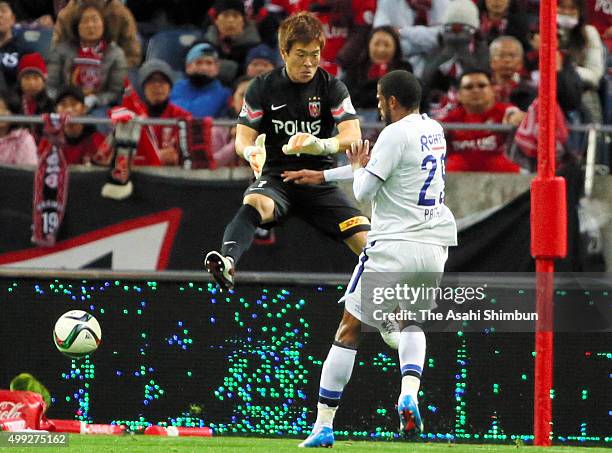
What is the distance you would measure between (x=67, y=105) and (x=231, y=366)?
10.6ft

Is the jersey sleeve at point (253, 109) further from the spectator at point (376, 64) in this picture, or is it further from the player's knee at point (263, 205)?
the spectator at point (376, 64)

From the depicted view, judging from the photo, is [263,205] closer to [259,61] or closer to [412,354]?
[412,354]

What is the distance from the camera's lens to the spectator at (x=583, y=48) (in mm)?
12219

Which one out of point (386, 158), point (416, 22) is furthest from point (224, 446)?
point (416, 22)

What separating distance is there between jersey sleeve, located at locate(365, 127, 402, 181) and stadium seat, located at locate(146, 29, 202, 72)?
6392 millimetres

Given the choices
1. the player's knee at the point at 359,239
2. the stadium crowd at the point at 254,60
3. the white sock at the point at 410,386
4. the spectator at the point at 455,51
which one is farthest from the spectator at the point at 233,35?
the white sock at the point at 410,386

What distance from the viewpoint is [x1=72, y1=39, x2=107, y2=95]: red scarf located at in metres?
13.1

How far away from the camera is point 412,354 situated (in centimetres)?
809

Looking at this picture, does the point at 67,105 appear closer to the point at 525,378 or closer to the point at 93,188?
the point at 93,188

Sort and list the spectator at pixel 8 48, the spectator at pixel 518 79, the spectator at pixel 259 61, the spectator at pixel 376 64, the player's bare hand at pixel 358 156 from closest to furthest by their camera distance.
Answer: the player's bare hand at pixel 358 156 < the spectator at pixel 518 79 < the spectator at pixel 376 64 < the spectator at pixel 259 61 < the spectator at pixel 8 48

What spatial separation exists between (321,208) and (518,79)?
3755 mm

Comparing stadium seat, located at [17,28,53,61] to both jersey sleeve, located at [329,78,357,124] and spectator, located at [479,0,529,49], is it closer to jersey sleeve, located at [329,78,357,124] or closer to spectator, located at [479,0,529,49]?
spectator, located at [479,0,529,49]

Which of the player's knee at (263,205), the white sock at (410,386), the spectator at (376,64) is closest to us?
the white sock at (410,386)

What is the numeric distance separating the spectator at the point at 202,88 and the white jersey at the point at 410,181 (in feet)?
15.5
